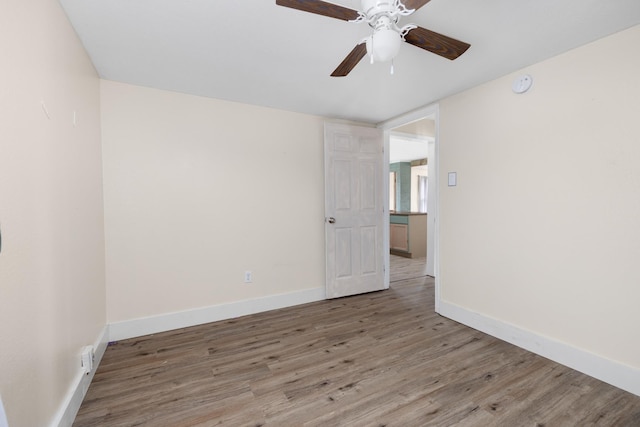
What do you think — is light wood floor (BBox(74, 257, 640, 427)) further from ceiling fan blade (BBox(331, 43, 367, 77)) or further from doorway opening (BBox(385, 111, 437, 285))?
ceiling fan blade (BBox(331, 43, 367, 77))

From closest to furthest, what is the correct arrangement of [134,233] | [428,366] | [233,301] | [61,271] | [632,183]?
1. [61,271]
2. [632,183]
3. [428,366]
4. [134,233]
5. [233,301]

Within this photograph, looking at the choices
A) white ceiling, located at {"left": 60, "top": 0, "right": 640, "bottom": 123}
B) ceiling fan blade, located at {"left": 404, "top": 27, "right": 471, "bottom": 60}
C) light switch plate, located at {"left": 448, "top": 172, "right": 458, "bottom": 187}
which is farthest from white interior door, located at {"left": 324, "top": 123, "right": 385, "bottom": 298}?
ceiling fan blade, located at {"left": 404, "top": 27, "right": 471, "bottom": 60}

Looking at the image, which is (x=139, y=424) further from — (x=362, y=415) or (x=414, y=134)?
(x=414, y=134)

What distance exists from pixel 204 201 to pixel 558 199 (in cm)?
312

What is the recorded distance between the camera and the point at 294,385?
1831 millimetres

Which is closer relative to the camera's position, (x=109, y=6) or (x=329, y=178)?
(x=109, y=6)

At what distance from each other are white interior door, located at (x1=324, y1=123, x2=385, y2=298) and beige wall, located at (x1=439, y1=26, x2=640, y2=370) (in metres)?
1.08

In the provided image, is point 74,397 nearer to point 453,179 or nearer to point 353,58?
point 353,58

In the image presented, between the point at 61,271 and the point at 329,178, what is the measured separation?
2561 mm

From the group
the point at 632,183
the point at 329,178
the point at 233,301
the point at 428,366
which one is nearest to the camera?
the point at 632,183

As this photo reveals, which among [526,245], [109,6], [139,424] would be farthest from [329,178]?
[139,424]

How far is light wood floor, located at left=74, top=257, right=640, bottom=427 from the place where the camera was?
155 cm

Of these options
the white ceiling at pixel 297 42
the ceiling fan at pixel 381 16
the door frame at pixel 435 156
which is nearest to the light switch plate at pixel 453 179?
the door frame at pixel 435 156

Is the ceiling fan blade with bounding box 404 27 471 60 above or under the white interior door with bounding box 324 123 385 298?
above
